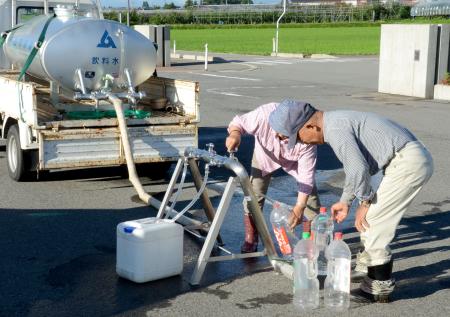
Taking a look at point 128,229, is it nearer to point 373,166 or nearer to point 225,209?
point 225,209

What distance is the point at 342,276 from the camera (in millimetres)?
5488

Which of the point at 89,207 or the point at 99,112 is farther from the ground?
the point at 99,112

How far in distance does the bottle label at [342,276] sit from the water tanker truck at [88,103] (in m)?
3.92

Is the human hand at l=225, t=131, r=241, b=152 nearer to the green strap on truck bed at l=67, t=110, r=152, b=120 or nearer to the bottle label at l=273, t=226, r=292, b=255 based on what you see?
the bottle label at l=273, t=226, r=292, b=255

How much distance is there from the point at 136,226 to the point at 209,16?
100 m

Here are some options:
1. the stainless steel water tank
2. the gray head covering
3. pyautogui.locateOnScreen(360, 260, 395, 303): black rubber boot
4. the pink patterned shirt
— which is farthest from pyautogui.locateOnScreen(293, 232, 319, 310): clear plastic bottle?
the stainless steel water tank

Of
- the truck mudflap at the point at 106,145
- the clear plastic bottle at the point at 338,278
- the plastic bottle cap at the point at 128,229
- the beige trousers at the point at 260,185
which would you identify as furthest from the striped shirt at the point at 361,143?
the truck mudflap at the point at 106,145

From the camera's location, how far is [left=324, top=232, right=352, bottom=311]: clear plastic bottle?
18.0 ft

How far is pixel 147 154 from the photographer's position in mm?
9320

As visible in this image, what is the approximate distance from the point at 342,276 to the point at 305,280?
27 centimetres

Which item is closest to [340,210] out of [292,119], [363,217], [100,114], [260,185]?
[363,217]

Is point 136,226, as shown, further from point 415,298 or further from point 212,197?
A: point 212,197

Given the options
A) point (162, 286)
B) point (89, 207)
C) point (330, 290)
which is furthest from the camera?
point (89, 207)

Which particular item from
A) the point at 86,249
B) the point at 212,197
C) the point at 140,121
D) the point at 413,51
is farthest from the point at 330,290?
the point at 413,51
